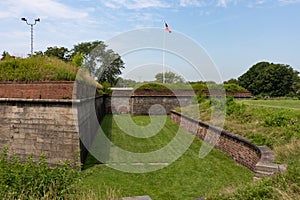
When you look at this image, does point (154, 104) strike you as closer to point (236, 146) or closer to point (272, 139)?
point (236, 146)

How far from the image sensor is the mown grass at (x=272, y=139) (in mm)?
3010

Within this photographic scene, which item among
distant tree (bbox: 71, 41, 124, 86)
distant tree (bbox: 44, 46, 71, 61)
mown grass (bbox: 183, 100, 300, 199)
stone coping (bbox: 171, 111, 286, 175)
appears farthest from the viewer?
distant tree (bbox: 44, 46, 71, 61)

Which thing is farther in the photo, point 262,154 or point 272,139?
point 272,139

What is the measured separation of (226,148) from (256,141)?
4.64 ft

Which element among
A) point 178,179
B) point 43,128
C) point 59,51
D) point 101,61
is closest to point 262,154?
point 178,179

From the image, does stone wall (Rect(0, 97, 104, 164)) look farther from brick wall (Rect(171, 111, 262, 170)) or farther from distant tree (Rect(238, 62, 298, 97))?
distant tree (Rect(238, 62, 298, 97))

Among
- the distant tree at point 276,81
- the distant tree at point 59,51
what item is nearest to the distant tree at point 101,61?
the distant tree at point 59,51

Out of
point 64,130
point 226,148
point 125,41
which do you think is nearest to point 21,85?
point 64,130

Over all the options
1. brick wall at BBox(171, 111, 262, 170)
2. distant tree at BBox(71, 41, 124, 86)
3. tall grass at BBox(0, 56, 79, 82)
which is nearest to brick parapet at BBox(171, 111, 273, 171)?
brick wall at BBox(171, 111, 262, 170)

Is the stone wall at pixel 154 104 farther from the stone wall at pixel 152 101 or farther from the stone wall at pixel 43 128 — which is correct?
the stone wall at pixel 43 128

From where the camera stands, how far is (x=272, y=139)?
611 cm

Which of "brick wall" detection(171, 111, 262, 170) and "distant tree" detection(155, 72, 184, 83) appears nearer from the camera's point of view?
"brick wall" detection(171, 111, 262, 170)

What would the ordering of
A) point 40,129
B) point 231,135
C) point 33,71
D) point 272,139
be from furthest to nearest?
point 231,135
point 33,71
point 40,129
point 272,139

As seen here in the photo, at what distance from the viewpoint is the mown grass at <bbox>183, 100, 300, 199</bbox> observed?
3.01 m
